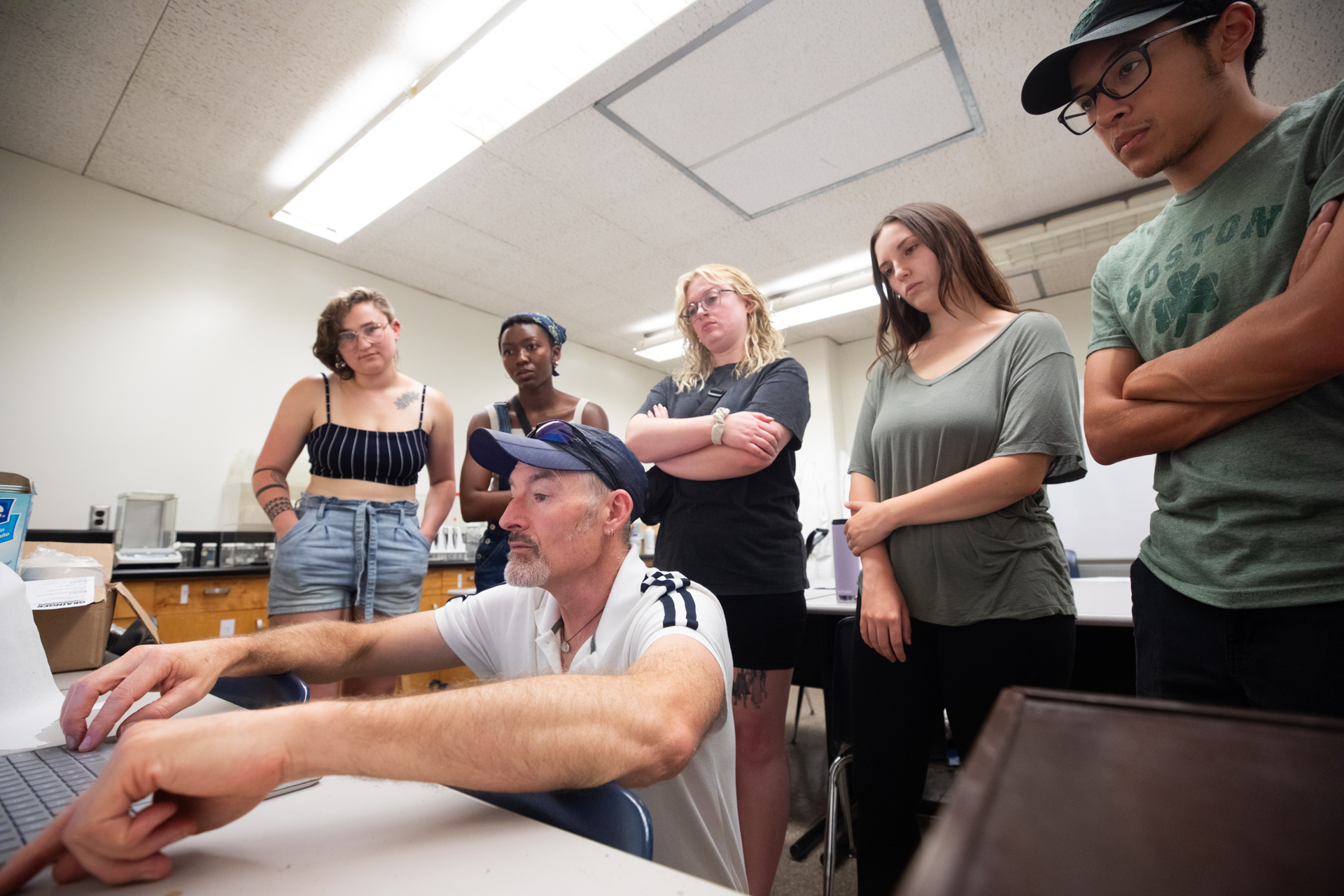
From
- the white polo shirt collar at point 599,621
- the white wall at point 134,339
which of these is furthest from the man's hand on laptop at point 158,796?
the white wall at point 134,339

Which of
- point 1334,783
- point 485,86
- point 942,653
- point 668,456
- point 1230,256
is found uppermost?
point 485,86

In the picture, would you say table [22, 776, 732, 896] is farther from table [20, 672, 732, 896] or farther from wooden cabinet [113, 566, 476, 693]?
wooden cabinet [113, 566, 476, 693]

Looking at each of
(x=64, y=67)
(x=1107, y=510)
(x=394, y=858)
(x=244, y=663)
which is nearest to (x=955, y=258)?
(x=394, y=858)

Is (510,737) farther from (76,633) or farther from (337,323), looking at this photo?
(337,323)

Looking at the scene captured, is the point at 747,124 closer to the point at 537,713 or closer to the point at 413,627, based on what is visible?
the point at 413,627

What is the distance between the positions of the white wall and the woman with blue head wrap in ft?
9.41

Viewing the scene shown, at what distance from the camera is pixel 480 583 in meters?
1.72

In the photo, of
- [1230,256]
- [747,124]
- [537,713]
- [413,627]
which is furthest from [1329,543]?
[747,124]

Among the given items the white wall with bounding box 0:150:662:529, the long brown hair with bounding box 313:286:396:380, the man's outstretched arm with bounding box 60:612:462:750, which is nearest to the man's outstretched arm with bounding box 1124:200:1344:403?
the man's outstretched arm with bounding box 60:612:462:750

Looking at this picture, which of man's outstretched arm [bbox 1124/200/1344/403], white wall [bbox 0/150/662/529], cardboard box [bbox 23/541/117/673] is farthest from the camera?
white wall [bbox 0/150/662/529]

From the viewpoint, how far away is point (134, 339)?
356cm

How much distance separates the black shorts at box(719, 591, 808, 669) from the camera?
4.53 feet

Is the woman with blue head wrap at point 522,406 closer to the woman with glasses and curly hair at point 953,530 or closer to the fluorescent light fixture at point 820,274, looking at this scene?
the woman with glasses and curly hair at point 953,530

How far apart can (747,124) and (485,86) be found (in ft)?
4.24
